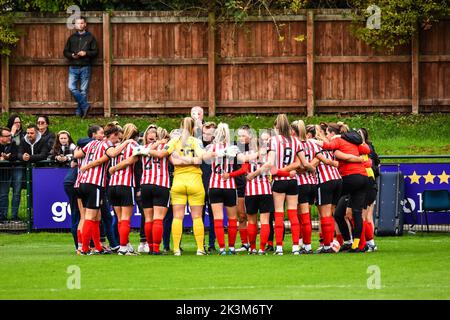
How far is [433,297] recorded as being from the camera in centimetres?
1562

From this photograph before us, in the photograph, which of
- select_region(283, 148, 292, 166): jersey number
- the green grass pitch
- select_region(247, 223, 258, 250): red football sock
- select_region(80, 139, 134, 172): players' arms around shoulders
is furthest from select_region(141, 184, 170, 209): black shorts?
select_region(283, 148, 292, 166): jersey number

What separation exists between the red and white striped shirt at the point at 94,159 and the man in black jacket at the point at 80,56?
35.8 feet

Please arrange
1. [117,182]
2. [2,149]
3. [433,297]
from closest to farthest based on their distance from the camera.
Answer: [433,297], [117,182], [2,149]

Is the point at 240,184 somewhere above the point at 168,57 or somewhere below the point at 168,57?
below

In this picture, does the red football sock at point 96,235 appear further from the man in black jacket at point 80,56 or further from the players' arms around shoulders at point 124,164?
the man in black jacket at point 80,56

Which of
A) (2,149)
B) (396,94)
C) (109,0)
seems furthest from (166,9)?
(2,149)

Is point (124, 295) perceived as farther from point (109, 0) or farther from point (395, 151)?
point (109, 0)

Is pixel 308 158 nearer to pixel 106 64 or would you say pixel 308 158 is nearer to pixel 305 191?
pixel 305 191

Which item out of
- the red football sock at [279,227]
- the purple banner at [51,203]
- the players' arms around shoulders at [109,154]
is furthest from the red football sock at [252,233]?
the purple banner at [51,203]

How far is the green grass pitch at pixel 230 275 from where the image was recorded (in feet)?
53.1

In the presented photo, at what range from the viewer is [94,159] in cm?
2145

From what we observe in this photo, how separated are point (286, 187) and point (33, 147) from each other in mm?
7044

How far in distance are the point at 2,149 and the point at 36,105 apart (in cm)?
657

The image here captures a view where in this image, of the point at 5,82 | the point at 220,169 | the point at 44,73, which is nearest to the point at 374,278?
the point at 220,169
